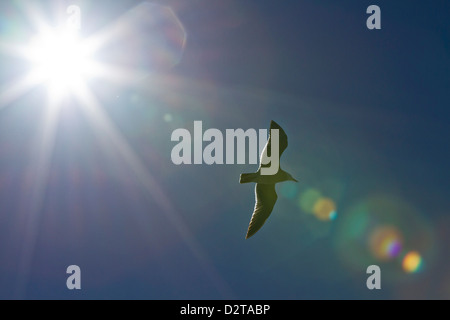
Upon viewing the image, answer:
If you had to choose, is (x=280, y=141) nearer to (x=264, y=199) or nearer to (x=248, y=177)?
(x=248, y=177)

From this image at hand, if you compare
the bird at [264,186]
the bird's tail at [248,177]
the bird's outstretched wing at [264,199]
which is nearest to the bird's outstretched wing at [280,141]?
the bird at [264,186]

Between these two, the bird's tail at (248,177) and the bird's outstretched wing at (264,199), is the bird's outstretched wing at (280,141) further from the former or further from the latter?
the bird's outstretched wing at (264,199)

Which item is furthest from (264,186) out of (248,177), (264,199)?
(248,177)

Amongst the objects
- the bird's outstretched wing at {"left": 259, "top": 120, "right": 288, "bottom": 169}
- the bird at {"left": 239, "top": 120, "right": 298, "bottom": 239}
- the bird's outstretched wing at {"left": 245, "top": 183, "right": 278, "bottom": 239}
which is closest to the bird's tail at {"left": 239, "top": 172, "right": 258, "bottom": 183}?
the bird at {"left": 239, "top": 120, "right": 298, "bottom": 239}

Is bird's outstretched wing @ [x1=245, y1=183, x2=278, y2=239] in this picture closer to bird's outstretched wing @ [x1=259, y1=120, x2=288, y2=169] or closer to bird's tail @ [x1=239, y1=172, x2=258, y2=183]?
bird's tail @ [x1=239, y1=172, x2=258, y2=183]

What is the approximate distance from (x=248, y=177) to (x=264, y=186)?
94 centimetres

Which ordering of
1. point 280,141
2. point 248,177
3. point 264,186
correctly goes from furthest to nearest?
point 264,186
point 248,177
point 280,141

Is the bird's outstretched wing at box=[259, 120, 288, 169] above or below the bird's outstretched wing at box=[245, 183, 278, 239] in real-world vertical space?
above

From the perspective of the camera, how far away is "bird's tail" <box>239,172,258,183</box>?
12.3m

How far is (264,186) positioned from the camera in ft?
42.9

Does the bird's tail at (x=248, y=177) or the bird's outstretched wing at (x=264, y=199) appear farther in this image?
the bird's outstretched wing at (x=264, y=199)

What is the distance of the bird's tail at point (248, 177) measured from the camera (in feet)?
40.3
